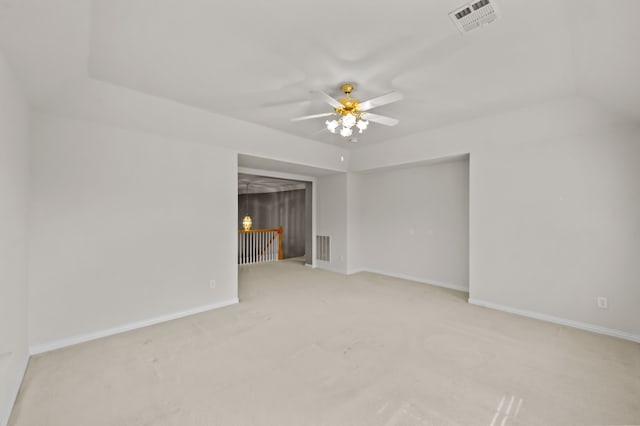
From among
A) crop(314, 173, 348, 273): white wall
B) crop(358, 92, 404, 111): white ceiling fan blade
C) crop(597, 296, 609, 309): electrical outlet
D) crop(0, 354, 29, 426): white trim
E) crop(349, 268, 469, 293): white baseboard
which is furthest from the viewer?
crop(314, 173, 348, 273): white wall

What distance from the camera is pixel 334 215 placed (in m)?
6.46

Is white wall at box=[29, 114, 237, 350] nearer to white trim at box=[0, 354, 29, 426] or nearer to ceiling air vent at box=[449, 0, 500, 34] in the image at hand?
white trim at box=[0, 354, 29, 426]

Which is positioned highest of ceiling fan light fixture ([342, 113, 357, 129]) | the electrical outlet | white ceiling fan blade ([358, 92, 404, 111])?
white ceiling fan blade ([358, 92, 404, 111])

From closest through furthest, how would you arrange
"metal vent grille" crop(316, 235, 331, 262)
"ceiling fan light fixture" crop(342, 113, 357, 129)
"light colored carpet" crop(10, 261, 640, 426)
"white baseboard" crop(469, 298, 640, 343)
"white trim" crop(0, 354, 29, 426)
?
"white trim" crop(0, 354, 29, 426) < "light colored carpet" crop(10, 261, 640, 426) < "ceiling fan light fixture" crop(342, 113, 357, 129) < "white baseboard" crop(469, 298, 640, 343) < "metal vent grille" crop(316, 235, 331, 262)

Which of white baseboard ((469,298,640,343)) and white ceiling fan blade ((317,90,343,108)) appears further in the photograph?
white baseboard ((469,298,640,343))

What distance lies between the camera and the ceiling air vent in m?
1.84

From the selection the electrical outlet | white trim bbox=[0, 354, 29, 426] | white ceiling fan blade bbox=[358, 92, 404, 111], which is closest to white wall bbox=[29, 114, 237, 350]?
white trim bbox=[0, 354, 29, 426]

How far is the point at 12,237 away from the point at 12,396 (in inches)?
45.2

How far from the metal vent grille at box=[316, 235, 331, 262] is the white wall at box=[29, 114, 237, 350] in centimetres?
285

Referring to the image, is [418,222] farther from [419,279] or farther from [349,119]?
[349,119]

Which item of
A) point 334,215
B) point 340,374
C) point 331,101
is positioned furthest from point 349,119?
point 334,215

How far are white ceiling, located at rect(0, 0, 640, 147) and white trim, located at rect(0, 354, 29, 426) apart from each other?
235 centimetres

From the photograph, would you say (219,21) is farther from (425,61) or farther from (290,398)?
(290,398)

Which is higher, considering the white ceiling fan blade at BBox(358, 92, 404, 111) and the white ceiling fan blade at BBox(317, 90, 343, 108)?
the white ceiling fan blade at BBox(317, 90, 343, 108)
